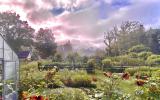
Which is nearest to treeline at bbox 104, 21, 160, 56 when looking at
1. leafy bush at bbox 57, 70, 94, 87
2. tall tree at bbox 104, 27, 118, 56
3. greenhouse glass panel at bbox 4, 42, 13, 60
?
tall tree at bbox 104, 27, 118, 56

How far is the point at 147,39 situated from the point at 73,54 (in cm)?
1110

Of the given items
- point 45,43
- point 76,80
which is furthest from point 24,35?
point 76,80

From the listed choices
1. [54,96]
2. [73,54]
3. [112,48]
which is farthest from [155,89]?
[112,48]

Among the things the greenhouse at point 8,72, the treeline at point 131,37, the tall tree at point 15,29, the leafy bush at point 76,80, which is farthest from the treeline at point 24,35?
the greenhouse at point 8,72

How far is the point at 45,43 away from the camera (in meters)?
44.9

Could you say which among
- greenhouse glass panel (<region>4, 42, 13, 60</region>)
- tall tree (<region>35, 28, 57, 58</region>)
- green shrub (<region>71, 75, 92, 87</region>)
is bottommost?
green shrub (<region>71, 75, 92, 87</region>)

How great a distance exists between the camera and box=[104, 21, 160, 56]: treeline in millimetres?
45375

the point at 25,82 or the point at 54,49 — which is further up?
the point at 54,49

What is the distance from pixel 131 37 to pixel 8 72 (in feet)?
115

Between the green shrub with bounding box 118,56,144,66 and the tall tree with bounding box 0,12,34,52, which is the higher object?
the tall tree with bounding box 0,12,34,52

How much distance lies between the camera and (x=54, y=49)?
44.1 m

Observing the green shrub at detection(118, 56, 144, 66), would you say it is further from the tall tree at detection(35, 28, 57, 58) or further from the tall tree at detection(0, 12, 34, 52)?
the tall tree at detection(0, 12, 34, 52)

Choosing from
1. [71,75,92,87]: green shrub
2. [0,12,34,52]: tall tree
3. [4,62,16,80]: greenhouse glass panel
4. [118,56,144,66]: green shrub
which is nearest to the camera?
[4,62,16,80]: greenhouse glass panel

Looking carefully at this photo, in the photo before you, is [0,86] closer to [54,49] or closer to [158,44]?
[54,49]
